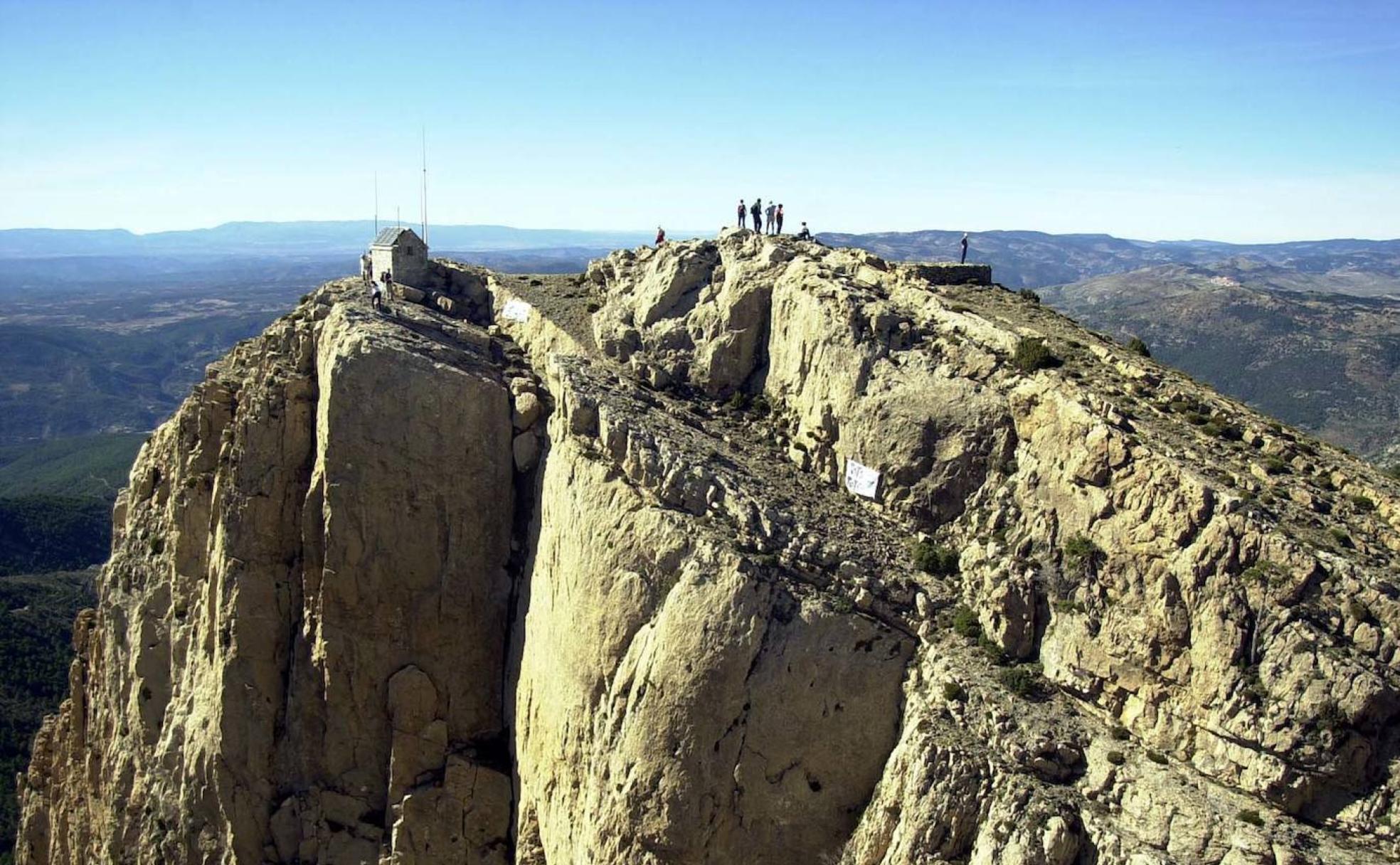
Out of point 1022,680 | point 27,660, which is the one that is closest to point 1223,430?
point 1022,680

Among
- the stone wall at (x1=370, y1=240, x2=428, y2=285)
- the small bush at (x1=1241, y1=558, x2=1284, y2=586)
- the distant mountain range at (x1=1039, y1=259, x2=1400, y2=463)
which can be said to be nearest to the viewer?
the small bush at (x1=1241, y1=558, x2=1284, y2=586)

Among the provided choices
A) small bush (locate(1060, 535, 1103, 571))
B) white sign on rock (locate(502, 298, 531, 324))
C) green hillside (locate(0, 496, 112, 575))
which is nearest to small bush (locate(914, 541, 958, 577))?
small bush (locate(1060, 535, 1103, 571))

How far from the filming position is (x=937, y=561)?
104ft

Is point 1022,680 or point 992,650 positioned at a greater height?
point 992,650

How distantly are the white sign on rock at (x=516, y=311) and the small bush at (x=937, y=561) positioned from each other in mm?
21656

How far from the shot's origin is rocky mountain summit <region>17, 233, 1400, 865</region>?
25250 mm

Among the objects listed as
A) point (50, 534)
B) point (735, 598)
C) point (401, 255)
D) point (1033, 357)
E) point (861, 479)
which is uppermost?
point (401, 255)

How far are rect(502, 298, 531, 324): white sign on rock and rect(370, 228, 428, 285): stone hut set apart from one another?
4.68m

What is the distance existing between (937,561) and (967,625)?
2794mm

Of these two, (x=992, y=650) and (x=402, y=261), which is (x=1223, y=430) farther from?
(x=402, y=261)

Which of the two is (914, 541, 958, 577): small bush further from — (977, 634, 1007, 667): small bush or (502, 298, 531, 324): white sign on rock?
(502, 298, 531, 324): white sign on rock

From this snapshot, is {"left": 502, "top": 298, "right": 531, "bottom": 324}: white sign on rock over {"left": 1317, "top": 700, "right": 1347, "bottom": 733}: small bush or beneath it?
over

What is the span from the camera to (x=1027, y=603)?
29.2 meters

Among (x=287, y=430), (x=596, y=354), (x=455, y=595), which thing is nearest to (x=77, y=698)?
(x=287, y=430)
